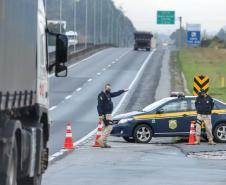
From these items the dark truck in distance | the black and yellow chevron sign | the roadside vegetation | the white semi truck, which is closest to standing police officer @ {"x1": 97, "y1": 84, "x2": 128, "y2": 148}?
the black and yellow chevron sign

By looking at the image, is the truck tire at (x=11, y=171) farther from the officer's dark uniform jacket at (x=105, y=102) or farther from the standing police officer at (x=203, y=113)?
the standing police officer at (x=203, y=113)

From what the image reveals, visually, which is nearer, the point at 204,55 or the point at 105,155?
the point at 105,155

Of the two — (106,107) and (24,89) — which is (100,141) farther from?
(24,89)

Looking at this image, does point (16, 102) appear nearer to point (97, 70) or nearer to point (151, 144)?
point (151, 144)

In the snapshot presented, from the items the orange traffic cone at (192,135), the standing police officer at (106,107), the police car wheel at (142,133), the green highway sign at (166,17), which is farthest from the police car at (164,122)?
the green highway sign at (166,17)

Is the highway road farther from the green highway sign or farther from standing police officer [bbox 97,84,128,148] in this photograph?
the green highway sign

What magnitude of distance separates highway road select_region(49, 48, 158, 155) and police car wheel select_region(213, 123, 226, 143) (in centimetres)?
443

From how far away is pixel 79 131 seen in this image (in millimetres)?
32750

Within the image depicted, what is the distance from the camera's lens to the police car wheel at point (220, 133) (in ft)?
91.1

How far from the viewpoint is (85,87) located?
5894cm

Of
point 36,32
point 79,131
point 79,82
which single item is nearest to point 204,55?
point 79,82

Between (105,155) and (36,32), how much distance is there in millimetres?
9261

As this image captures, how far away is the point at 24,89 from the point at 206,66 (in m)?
69.0

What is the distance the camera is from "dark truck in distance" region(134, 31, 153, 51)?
4245 inches
